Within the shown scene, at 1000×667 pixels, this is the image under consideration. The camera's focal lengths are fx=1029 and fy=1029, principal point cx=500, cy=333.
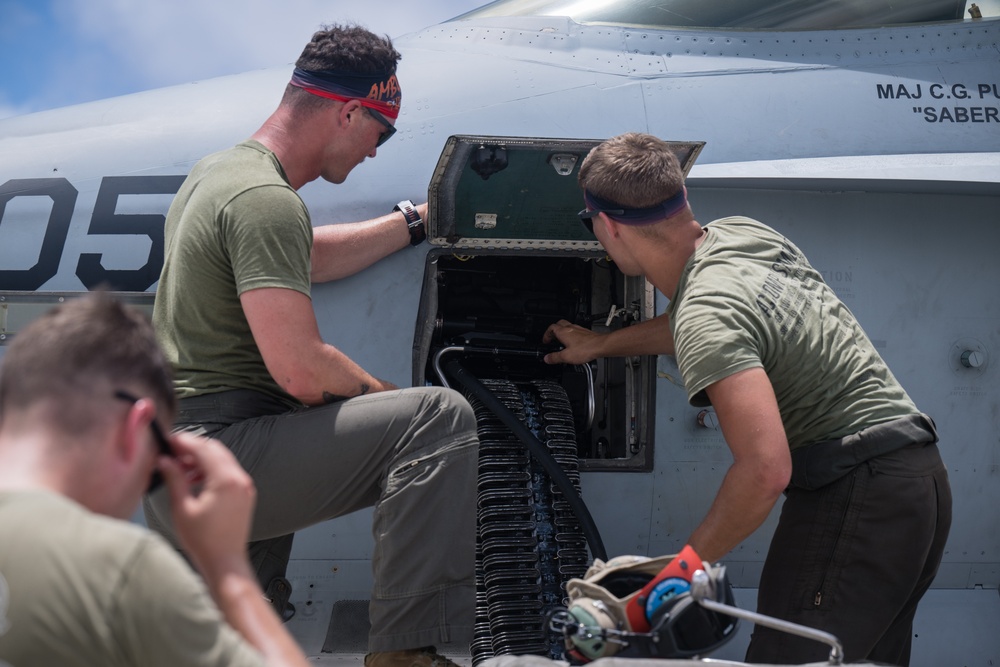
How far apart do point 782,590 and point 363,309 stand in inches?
63.7

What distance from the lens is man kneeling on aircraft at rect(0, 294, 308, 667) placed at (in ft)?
4.43

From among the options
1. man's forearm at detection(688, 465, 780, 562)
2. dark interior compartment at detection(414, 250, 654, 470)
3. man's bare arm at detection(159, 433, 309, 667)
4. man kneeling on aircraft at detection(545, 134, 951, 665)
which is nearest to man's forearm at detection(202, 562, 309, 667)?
man's bare arm at detection(159, 433, 309, 667)

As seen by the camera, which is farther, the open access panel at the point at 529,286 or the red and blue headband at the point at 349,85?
the open access panel at the point at 529,286

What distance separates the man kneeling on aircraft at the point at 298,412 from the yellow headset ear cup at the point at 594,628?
0.60 meters

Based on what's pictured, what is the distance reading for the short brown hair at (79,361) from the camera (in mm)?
1478

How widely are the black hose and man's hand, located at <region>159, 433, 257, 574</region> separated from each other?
71.6 inches

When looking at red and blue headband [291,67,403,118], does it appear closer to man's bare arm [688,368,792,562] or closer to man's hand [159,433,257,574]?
man's bare arm [688,368,792,562]

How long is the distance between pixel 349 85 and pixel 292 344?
86 cm

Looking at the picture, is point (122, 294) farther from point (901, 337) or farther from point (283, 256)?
point (901, 337)

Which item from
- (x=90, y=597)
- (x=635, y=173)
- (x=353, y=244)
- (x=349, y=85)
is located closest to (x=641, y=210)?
(x=635, y=173)

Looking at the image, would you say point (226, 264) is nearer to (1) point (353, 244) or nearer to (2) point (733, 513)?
(1) point (353, 244)

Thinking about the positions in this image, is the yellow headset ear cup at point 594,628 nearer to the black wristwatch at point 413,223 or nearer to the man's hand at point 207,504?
the man's hand at point 207,504

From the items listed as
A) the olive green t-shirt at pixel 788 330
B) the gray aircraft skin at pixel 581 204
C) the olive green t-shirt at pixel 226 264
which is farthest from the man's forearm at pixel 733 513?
the olive green t-shirt at pixel 226 264

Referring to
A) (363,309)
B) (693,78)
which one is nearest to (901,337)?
(693,78)
